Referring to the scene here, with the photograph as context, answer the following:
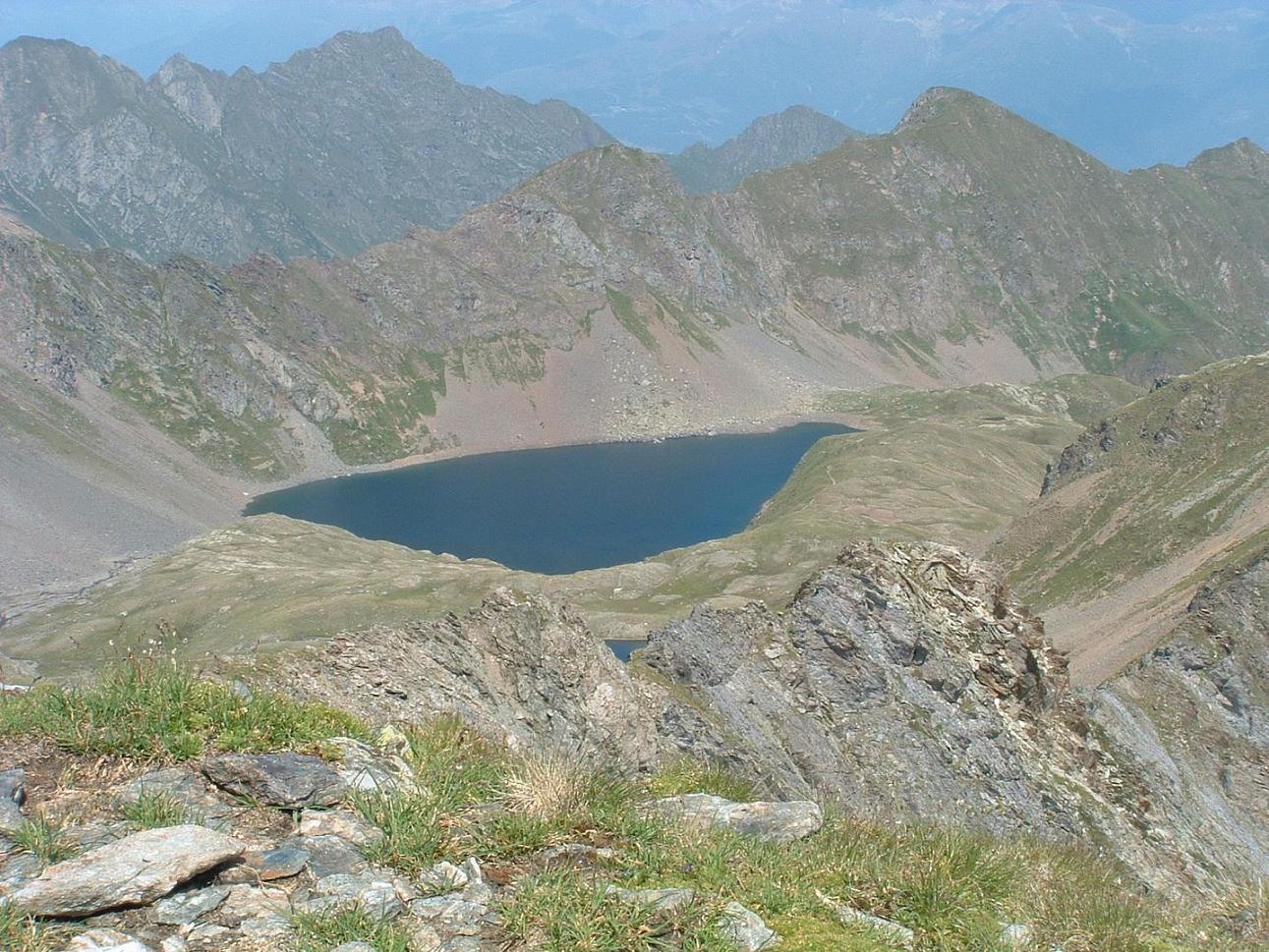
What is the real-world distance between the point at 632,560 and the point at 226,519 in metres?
82.0

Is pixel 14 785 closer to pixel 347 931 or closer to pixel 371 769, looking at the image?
pixel 371 769

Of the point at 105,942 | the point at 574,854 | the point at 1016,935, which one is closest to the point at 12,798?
the point at 105,942

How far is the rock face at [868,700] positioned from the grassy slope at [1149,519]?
17669 millimetres

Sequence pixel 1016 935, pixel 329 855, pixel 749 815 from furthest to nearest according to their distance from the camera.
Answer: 1. pixel 749 815
2. pixel 1016 935
3. pixel 329 855

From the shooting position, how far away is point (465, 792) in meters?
9.65

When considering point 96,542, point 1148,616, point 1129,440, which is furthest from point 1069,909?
point 96,542

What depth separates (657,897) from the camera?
8.51 meters

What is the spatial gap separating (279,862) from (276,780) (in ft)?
3.99

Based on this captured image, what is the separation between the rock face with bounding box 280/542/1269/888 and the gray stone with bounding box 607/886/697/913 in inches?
551

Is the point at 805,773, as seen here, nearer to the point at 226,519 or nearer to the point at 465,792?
the point at 465,792

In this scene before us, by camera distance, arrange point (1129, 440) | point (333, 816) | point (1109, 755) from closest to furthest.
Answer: point (333, 816) → point (1109, 755) → point (1129, 440)

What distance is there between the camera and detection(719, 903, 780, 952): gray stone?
8.32 metres

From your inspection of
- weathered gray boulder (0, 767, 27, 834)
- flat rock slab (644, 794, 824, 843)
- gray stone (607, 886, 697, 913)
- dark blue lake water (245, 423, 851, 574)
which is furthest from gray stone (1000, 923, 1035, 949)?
dark blue lake water (245, 423, 851, 574)

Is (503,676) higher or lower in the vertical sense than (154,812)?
lower
